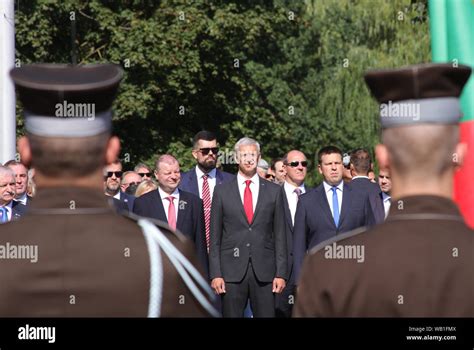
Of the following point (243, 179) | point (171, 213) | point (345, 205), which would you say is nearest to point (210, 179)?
point (243, 179)

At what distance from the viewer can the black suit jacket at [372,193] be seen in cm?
1167

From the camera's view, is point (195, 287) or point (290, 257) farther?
point (290, 257)

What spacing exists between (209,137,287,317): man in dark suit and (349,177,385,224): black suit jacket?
0.68m

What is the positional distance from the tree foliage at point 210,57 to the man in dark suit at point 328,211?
1464 centimetres

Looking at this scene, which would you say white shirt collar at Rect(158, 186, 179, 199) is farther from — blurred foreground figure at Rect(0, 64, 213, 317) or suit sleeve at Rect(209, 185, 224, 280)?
blurred foreground figure at Rect(0, 64, 213, 317)

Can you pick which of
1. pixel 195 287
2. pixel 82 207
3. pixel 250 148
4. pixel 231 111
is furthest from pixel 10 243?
pixel 231 111

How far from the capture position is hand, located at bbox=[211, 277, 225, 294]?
11.8 m

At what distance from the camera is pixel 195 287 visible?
360 cm

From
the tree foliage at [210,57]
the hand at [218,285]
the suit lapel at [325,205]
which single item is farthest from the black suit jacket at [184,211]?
the tree foliage at [210,57]

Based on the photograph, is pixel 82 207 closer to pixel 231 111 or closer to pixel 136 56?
pixel 136 56

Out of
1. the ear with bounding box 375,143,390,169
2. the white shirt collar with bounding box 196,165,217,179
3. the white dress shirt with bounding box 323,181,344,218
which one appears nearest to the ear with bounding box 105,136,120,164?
the ear with bounding box 375,143,390,169

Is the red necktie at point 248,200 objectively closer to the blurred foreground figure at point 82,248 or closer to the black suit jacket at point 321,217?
the black suit jacket at point 321,217

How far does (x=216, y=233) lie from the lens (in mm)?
11805
